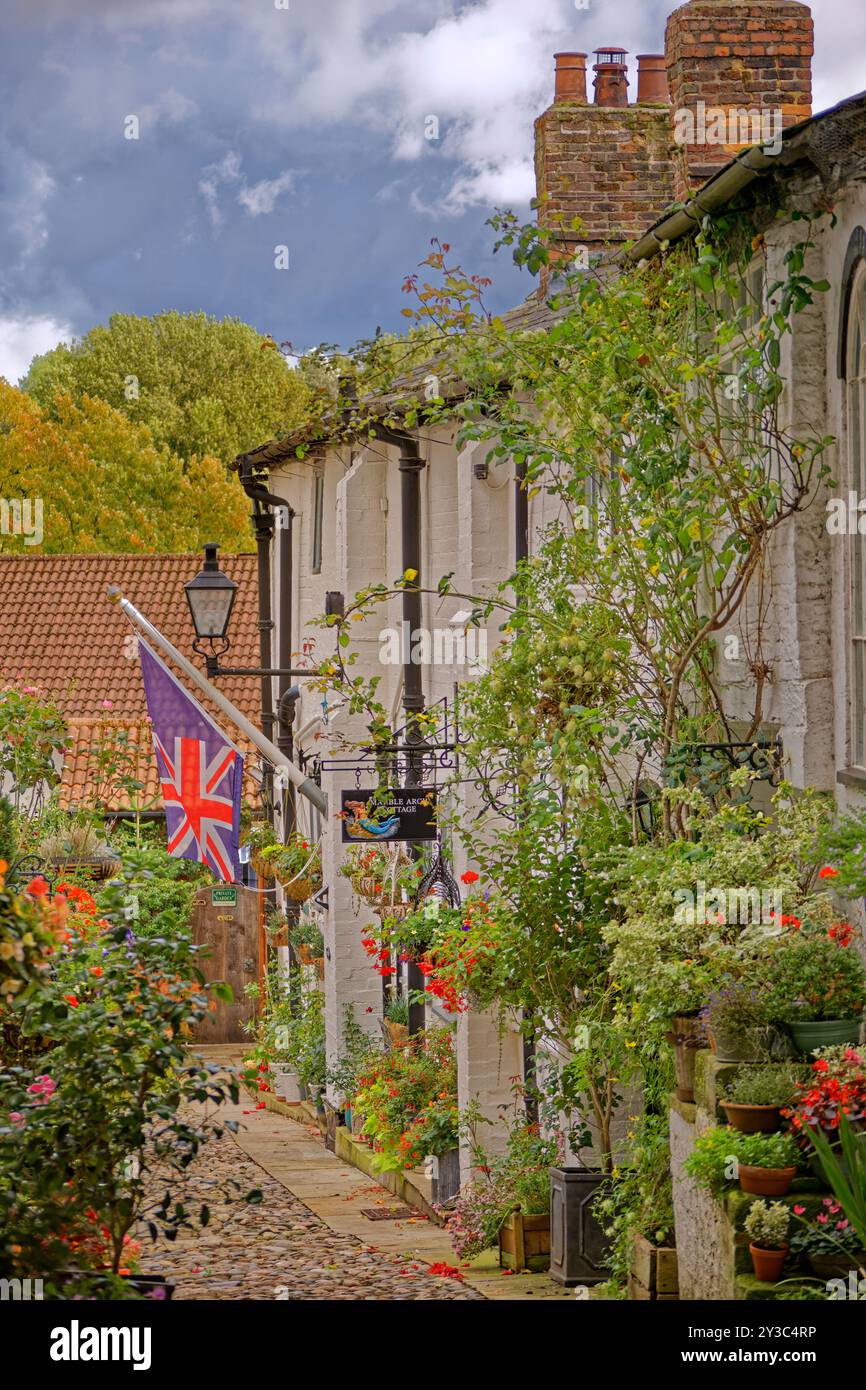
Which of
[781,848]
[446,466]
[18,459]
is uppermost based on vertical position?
[18,459]

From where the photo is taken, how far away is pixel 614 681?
898 centimetres

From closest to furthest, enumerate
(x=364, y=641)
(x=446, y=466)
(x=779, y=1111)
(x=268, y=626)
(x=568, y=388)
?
(x=779, y=1111), (x=568, y=388), (x=446, y=466), (x=364, y=641), (x=268, y=626)

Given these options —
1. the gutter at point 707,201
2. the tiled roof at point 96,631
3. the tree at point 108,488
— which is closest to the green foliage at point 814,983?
the gutter at point 707,201

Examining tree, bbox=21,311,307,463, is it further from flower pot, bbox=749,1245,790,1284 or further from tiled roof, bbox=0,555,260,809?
flower pot, bbox=749,1245,790,1284

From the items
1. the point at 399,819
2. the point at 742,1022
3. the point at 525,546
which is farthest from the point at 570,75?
the point at 742,1022

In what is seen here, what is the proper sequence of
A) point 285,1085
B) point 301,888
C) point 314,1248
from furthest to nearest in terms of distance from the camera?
point 285,1085, point 301,888, point 314,1248

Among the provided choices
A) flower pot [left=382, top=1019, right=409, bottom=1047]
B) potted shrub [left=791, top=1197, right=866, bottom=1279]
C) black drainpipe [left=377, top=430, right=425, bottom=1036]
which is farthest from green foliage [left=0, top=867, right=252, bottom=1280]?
flower pot [left=382, top=1019, right=409, bottom=1047]

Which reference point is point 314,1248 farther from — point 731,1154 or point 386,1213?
point 731,1154

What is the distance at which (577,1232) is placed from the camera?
9.25 metres

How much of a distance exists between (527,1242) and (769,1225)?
4126mm

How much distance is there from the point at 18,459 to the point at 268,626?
1480cm

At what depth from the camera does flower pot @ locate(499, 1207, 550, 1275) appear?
9.94 meters

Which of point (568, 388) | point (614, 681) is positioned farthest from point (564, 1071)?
point (568, 388)
